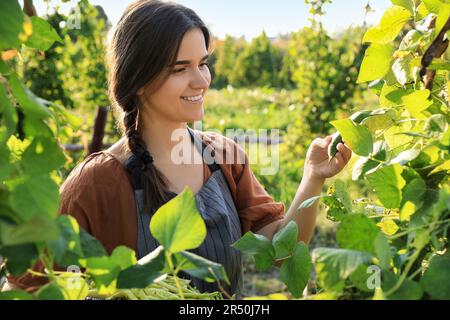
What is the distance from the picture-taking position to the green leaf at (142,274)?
1.57ft

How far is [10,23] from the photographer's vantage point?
1.50 feet

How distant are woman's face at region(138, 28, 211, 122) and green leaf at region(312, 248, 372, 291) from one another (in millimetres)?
1269

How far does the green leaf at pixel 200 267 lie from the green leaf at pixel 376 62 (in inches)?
14.1

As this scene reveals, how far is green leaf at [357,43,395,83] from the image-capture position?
30.0 inches

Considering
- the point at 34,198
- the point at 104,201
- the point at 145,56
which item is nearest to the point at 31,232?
the point at 34,198

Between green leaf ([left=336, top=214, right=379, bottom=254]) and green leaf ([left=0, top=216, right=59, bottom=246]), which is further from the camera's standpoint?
green leaf ([left=336, top=214, right=379, bottom=254])

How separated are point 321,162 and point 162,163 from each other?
56cm

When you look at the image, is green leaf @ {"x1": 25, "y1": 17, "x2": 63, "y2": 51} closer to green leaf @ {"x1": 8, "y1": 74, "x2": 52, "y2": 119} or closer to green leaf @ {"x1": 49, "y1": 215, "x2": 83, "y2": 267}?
green leaf @ {"x1": 8, "y1": 74, "x2": 52, "y2": 119}

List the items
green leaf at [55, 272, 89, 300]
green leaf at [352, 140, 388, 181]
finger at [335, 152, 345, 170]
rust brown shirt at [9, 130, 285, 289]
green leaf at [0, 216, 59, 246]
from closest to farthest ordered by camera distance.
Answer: green leaf at [0, 216, 59, 246] < green leaf at [55, 272, 89, 300] < green leaf at [352, 140, 388, 181] < finger at [335, 152, 345, 170] < rust brown shirt at [9, 130, 285, 289]

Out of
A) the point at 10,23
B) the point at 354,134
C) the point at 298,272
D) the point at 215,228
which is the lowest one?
the point at 215,228

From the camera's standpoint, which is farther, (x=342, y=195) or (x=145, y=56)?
(x=145, y=56)

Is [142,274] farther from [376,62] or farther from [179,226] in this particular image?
[376,62]

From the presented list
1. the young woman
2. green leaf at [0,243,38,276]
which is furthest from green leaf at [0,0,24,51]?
the young woman

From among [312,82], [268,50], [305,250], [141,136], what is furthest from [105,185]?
[268,50]
